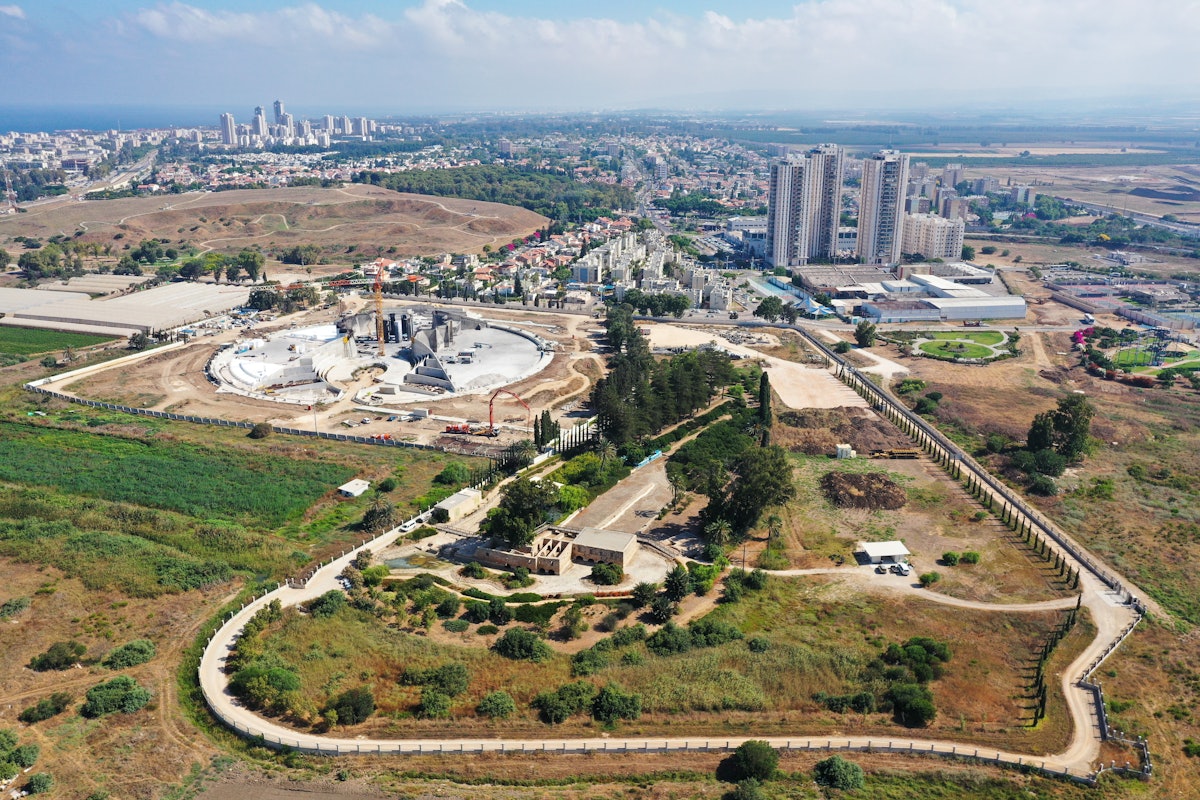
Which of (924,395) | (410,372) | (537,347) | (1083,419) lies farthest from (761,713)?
(537,347)

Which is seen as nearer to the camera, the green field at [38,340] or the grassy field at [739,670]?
the grassy field at [739,670]

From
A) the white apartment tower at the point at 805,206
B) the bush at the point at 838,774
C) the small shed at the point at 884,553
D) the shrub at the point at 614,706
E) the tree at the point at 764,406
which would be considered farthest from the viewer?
the white apartment tower at the point at 805,206

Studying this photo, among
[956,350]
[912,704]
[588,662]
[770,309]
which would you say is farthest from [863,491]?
[770,309]

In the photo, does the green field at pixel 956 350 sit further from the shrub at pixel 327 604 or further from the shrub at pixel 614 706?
the shrub at pixel 327 604

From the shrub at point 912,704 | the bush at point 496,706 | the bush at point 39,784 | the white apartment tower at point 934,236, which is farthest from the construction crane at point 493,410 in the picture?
the white apartment tower at point 934,236

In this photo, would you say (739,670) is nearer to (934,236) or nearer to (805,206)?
(805,206)

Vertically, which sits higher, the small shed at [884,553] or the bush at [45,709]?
the small shed at [884,553]
